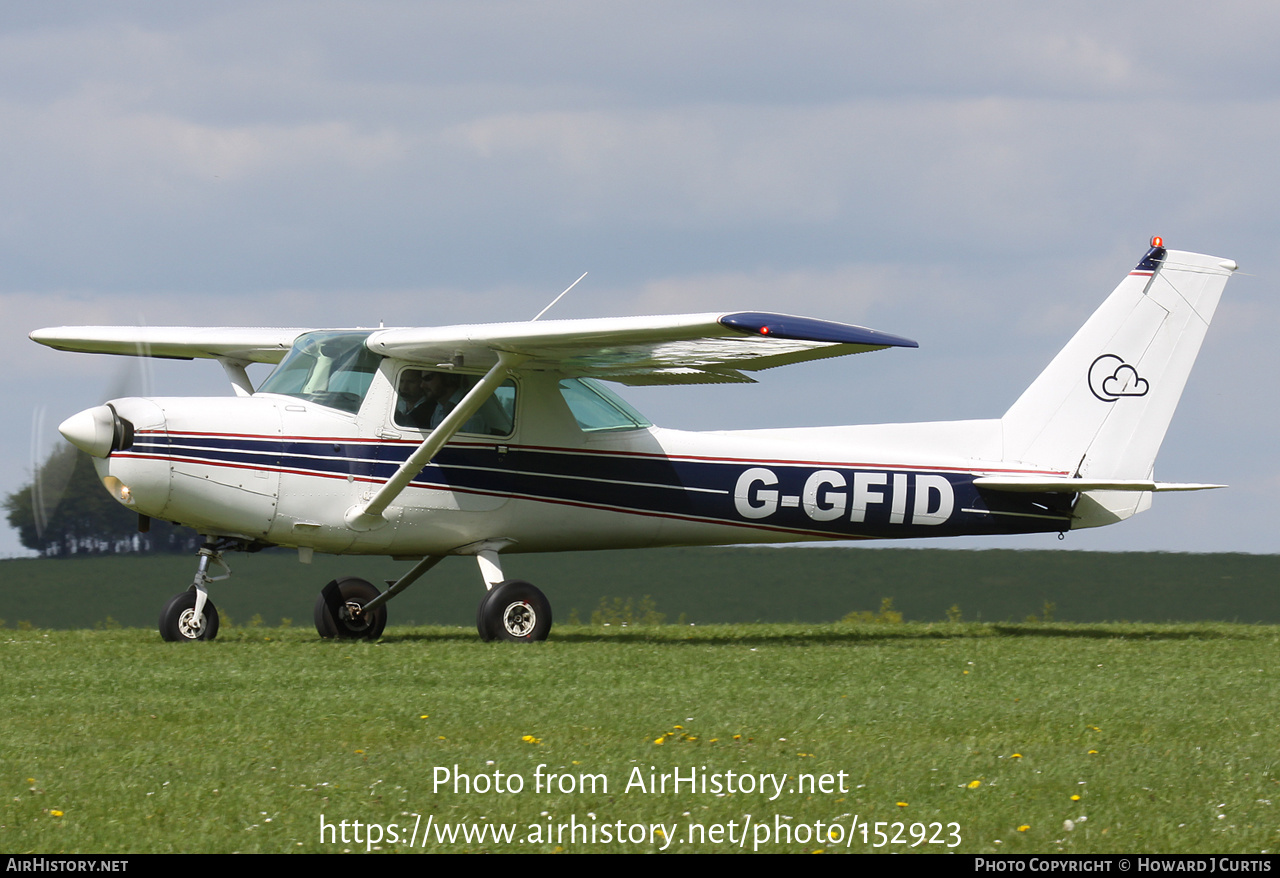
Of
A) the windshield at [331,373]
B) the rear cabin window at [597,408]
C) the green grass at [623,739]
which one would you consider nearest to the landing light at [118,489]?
the green grass at [623,739]

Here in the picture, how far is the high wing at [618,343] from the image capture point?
9.58 meters

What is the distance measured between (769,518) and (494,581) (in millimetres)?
2773

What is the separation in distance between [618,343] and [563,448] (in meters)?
A: 1.78

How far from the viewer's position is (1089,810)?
5.51 meters

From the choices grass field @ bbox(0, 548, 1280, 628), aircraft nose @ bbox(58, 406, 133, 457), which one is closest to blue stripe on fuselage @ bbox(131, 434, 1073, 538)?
aircraft nose @ bbox(58, 406, 133, 457)

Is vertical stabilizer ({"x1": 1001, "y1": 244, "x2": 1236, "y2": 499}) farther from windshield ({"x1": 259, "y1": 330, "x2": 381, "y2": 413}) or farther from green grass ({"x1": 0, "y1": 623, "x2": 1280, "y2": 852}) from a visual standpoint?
windshield ({"x1": 259, "y1": 330, "x2": 381, "y2": 413})

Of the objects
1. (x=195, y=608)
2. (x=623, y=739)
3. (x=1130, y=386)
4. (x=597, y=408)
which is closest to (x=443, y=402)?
(x=597, y=408)

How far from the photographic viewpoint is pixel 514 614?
11680 millimetres

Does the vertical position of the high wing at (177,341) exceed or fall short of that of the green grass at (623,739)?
it exceeds it

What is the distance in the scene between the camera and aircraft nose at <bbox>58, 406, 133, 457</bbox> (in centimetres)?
1052

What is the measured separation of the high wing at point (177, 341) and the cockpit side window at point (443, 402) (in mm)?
2171

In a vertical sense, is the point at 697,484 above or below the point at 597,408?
below

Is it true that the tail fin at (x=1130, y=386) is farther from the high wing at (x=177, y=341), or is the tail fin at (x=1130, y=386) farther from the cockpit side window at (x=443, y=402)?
the high wing at (x=177, y=341)

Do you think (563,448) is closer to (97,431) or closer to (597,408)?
(597,408)
